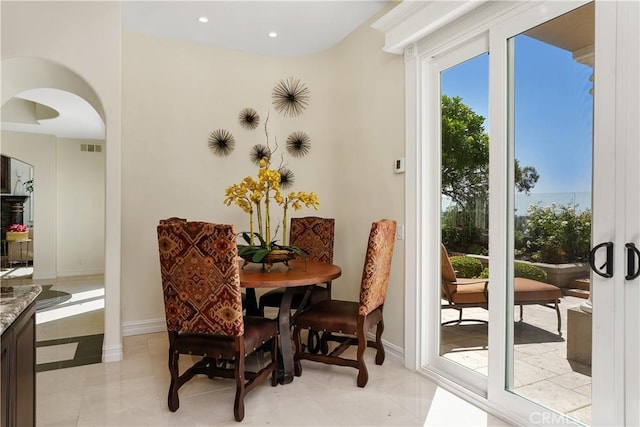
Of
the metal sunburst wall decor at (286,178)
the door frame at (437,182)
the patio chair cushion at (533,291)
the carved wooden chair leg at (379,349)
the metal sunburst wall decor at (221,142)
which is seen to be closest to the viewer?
the door frame at (437,182)

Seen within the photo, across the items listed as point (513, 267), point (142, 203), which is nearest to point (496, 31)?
point (513, 267)

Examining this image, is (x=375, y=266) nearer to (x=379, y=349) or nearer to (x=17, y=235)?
(x=379, y=349)

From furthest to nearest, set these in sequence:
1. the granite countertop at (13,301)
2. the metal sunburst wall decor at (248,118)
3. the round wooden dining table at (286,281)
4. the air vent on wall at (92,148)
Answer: the air vent on wall at (92,148) → the metal sunburst wall decor at (248,118) → the round wooden dining table at (286,281) → the granite countertop at (13,301)

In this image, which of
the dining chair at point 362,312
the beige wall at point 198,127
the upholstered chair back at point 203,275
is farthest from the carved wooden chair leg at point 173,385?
the beige wall at point 198,127

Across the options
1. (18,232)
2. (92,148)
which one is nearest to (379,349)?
(92,148)

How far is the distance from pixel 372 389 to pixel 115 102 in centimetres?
287

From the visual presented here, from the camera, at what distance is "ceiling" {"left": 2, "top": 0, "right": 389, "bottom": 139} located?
10.8 ft

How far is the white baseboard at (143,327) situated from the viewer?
3689 mm

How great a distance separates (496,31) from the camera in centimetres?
234

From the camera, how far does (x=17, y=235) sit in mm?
7285

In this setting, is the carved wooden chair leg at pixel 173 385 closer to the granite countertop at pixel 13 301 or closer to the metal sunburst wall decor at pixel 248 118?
the granite countertop at pixel 13 301

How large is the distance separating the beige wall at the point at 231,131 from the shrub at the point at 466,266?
699 mm

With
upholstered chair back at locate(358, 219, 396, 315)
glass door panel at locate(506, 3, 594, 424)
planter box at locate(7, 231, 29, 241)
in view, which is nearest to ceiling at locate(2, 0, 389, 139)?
glass door panel at locate(506, 3, 594, 424)

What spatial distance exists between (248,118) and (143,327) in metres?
2.32
